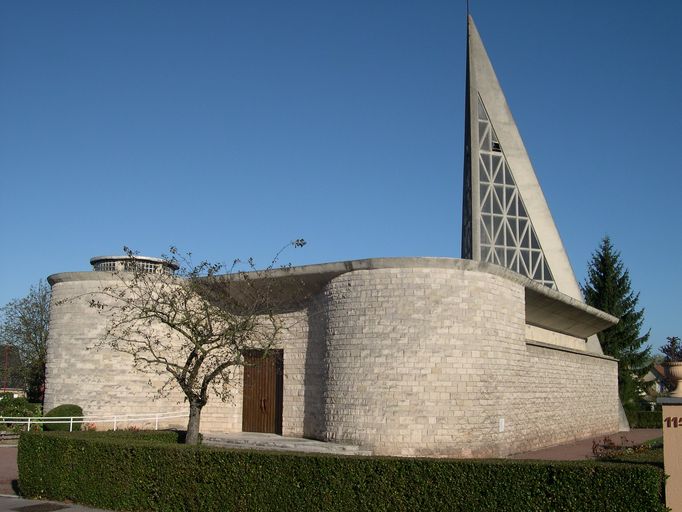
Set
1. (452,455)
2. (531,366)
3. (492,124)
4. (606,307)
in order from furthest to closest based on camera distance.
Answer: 1. (606,307)
2. (492,124)
3. (531,366)
4. (452,455)

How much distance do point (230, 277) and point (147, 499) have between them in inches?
374

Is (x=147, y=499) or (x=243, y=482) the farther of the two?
(x=147, y=499)

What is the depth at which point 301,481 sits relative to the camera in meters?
10.3

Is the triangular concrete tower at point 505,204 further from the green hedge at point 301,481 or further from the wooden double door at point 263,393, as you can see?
the green hedge at point 301,481

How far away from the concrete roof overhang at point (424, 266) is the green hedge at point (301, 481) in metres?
8.07

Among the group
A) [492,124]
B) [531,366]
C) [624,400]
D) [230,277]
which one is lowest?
[624,400]

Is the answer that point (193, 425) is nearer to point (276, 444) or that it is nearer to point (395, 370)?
point (276, 444)

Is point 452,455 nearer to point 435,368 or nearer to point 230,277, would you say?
point 435,368

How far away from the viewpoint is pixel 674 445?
8953 mm

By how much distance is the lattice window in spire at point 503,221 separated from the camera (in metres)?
31.9

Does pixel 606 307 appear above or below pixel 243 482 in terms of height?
above

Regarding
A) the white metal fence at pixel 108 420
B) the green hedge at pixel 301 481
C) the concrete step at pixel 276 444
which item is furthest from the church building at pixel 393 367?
the green hedge at pixel 301 481

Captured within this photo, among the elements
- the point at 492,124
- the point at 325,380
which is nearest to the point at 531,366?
the point at 325,380

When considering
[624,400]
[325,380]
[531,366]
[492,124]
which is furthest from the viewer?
[624,400]
